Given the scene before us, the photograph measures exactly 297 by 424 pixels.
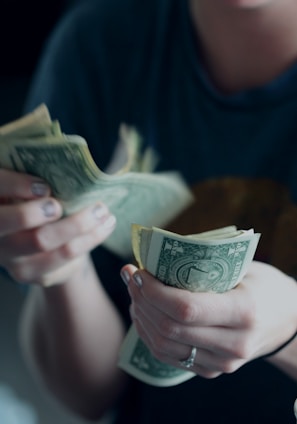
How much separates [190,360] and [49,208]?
0.17m

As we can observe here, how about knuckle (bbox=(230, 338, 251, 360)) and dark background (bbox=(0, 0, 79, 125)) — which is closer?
knuckle (bbox=(230, 338, 251, 360))

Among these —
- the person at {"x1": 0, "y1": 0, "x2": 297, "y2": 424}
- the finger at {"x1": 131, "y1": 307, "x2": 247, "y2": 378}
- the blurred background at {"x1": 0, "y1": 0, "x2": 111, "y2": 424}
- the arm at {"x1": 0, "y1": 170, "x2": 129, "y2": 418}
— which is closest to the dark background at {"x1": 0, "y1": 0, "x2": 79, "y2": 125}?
the blurred background at {"x1": 0, "y1": 0, "x2": 111, "y2": 424}

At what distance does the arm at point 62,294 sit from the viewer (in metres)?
0.55

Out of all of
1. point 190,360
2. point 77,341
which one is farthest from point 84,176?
point 77,341

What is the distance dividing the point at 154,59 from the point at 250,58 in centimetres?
11

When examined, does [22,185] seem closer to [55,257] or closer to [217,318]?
[55,257]

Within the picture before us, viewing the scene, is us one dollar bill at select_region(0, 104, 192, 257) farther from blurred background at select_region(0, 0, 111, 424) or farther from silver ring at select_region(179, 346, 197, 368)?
blurred background at select_region(0, 0, 111, 424)

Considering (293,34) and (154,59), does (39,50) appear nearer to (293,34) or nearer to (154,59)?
(154,59)

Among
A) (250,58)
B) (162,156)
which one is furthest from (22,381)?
(250,58)

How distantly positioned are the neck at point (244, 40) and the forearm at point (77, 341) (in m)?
0.27

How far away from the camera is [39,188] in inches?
21.5

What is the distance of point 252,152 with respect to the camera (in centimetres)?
72

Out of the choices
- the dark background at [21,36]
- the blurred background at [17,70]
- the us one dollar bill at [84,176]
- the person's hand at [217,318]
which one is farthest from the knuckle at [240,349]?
the dark background at [21,36]

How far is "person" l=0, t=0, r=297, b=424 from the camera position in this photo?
21.0 inches
